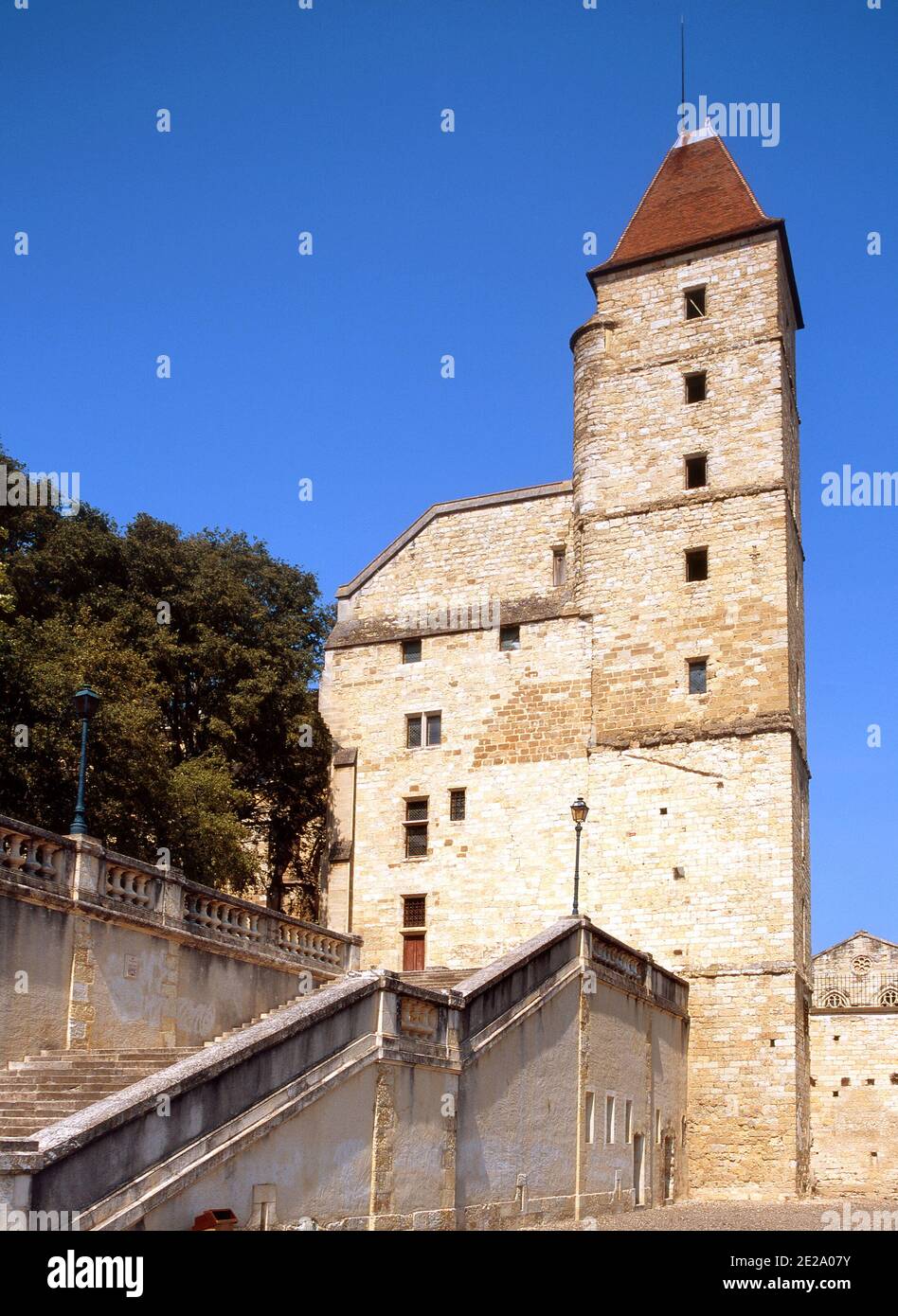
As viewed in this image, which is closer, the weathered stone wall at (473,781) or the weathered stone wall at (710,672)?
the weathered stone wall at (710,672)

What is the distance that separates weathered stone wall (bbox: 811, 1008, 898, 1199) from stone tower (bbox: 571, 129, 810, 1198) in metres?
1.33

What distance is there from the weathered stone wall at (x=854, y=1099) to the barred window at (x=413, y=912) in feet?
28.8

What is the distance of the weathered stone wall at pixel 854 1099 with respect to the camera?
29938 mm

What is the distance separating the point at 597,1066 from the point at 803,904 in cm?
854

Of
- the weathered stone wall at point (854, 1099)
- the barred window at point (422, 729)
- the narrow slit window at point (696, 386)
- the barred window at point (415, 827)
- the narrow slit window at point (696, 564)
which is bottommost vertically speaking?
the weathered stone wall at point (854, 1099)

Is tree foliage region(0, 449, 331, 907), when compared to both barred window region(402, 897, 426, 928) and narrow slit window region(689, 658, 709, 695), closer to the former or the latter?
barred window region(402, 897, 426, 928)

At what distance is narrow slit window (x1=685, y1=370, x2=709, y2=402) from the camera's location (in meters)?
33.1

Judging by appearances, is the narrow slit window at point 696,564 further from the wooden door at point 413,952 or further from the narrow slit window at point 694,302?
the wooden door at point 413,952

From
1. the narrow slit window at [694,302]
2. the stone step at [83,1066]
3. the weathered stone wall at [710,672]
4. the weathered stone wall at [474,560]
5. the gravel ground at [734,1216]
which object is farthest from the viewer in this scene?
the narrow slit window at [694,302]

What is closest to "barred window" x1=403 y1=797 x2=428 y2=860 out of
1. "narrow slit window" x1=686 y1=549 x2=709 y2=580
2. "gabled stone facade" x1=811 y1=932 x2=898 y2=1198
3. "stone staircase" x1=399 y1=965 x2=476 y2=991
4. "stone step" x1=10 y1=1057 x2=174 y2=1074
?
"stone staircase" x1=399 y1=965 x2=476 y2=991

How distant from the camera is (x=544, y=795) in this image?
31328mm

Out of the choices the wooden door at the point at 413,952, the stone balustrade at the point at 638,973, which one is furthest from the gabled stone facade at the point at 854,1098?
the wooden door at the point at 413,952
